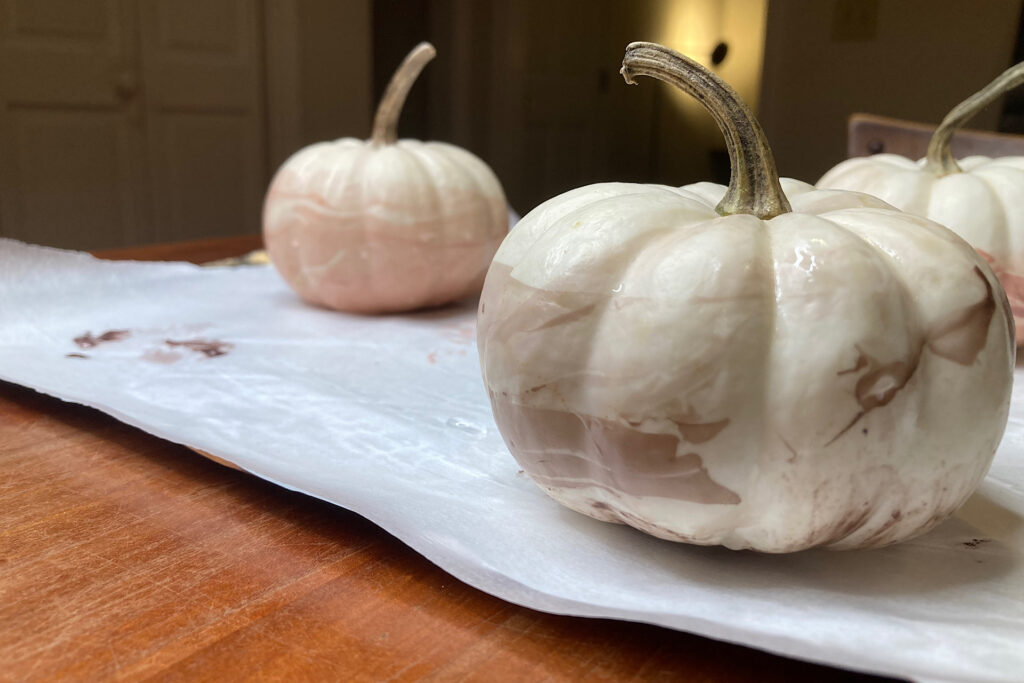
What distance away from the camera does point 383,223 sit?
1341 mm

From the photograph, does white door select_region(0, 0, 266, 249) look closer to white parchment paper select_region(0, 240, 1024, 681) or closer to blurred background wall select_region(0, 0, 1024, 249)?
blurred background wall select_region(0, 0, 1024, 249)

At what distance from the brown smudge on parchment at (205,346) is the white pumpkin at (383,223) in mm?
240

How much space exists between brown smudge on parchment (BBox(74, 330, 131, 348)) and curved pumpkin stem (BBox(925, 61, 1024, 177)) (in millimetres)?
1075

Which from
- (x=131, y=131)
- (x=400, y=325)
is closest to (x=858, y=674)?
(x=400, y=325)

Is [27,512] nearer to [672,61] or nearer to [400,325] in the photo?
[672,61]

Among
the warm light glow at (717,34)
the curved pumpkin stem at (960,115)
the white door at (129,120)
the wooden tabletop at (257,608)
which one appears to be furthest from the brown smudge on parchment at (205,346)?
the warm light glow at (717,34)

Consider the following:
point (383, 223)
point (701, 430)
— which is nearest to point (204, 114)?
point (383, 223)

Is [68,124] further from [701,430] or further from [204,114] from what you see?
[701,430]

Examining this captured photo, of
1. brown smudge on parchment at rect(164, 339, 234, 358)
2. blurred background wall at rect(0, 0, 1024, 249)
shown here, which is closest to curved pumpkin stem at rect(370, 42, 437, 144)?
brown smudge on parchment at rect(164, 339, 234, 358)

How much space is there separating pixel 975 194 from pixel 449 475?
0.72m

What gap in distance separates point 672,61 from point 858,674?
421 mm

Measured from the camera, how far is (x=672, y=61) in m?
0.64

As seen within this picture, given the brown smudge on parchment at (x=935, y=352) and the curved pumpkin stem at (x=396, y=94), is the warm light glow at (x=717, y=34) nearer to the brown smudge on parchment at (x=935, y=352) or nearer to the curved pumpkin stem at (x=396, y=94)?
the curved pumpkin stem at (x=396, y=94)

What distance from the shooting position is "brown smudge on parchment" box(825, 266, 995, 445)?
51cm
